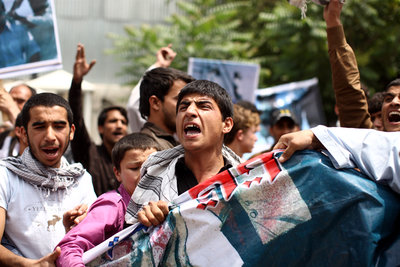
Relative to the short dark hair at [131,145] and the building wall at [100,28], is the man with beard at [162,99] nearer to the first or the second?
the short dark hair at [131,145]

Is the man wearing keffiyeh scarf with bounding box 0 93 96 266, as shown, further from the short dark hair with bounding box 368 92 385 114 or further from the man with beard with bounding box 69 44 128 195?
the short dark hair with bounding box 368 92 385 114

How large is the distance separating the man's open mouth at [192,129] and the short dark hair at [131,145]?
2.12ft

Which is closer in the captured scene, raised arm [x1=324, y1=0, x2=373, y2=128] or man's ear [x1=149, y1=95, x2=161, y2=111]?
raised arm [x1=324, y1=0, x2=373, y2=128]

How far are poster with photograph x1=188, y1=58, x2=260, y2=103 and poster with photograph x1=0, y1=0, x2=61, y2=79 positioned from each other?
9.21ft

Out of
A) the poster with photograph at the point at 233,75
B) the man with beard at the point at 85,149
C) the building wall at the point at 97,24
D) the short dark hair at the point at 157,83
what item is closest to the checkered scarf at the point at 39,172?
the short dark hair at the point at 157,83

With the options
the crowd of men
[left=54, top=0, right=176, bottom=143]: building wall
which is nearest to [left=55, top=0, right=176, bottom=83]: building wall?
[left=54, top=0, right=176, bottom=143]: building wall

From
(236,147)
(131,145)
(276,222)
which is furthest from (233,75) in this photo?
(276,222)

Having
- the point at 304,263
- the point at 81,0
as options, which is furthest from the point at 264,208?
the point at 81,0

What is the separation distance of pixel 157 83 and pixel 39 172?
124cm

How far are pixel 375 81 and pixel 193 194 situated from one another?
9871mm

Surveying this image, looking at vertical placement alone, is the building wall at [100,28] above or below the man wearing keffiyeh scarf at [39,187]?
below

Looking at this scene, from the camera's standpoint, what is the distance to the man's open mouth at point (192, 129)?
328cm

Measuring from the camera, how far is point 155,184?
3193mm

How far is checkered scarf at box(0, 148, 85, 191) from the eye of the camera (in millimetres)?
3557
